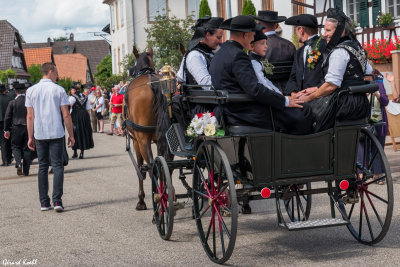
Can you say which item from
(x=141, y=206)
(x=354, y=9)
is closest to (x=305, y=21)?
(x=141, y=206)

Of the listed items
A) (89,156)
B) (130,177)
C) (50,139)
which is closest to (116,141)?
(89,156)

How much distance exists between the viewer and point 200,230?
6.16 metres

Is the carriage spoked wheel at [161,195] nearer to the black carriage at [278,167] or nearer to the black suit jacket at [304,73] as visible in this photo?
the black carriage at [278,167]

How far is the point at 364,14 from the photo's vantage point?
24562 mm

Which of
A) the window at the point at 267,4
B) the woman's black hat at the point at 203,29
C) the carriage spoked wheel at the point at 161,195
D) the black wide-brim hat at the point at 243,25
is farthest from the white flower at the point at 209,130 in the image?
the window at the point at 267,4

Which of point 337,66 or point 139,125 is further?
point 139,125

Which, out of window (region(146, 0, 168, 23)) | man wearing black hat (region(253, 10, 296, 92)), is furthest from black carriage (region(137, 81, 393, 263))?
window (region(146, 0, 168, 23))

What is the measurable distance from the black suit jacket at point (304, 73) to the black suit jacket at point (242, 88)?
2.87 feet

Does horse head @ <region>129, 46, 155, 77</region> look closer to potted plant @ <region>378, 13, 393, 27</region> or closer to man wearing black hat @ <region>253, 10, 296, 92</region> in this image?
man wearing black hat @ <region>253, 10, 296, 92</region>

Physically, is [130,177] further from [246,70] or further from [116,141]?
[116,141]

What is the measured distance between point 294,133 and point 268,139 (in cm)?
32

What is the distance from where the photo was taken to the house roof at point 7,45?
8100 cm

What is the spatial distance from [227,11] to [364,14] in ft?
32.8

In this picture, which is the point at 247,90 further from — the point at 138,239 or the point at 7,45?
the point at 7,45
